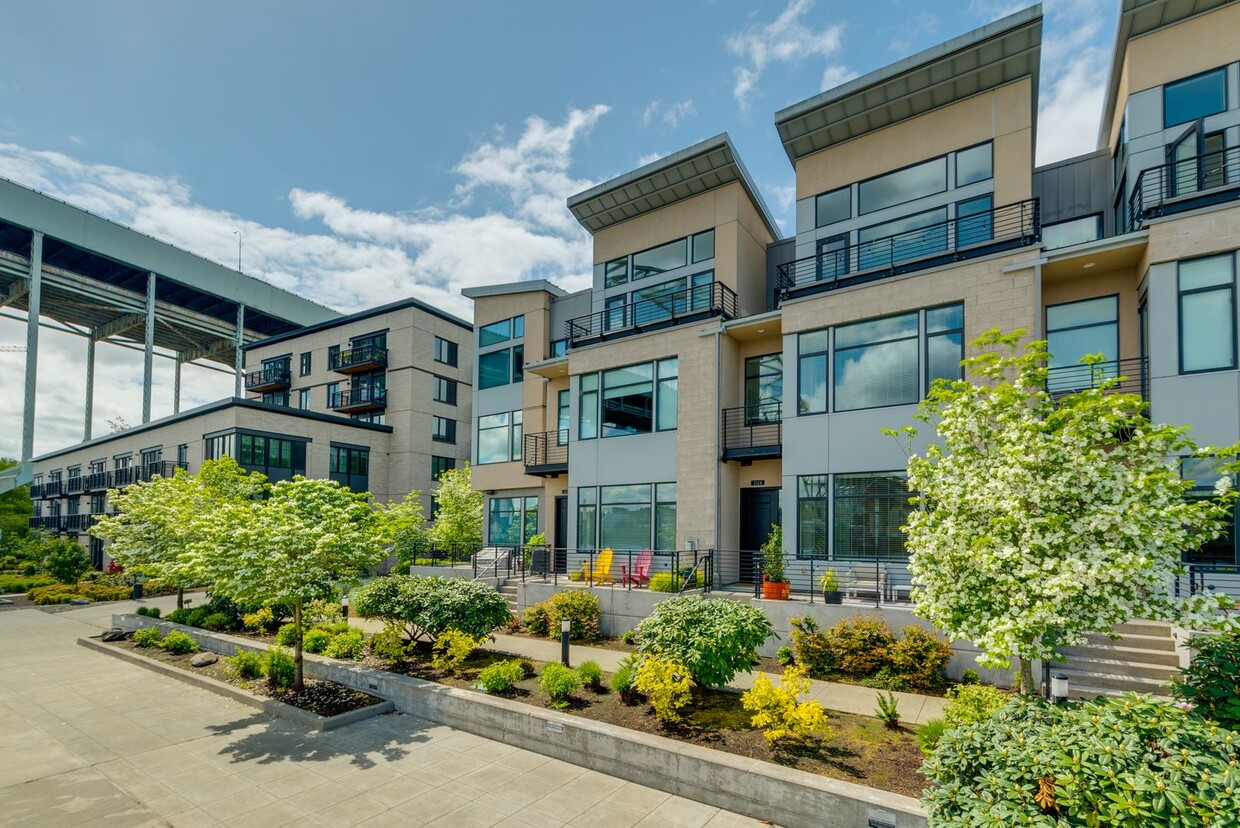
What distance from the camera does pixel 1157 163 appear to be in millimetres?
12891

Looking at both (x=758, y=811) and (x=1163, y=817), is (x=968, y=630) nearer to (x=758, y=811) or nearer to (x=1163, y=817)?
(x=1163, y=817)

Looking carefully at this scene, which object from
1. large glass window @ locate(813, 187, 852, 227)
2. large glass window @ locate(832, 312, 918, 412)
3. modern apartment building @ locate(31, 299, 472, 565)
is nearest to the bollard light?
large glass window @ locate(832, 312, 918, 412)

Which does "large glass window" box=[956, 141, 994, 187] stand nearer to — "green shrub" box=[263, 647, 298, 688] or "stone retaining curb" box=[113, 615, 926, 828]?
"stone retaining curb" box=[113, 615, 926, 828]

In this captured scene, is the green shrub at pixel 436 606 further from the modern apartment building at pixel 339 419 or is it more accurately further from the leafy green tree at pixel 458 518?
the modern apartment building at pixel 339 419

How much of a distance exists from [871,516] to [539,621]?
8.35m

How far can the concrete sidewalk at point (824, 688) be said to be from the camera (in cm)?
928

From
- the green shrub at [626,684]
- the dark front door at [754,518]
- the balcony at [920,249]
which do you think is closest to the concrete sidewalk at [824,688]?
the green shrub at [626,684]

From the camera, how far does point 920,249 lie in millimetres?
15727

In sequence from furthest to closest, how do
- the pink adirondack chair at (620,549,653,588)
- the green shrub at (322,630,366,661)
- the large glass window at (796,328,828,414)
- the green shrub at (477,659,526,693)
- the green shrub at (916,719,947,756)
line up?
the pink adirondack chair at (620,549,653,588) < the large glass window at (796,328,828,414) < the green shrub at (322,630,366,661) < the green shrub at (477,659,526,693) < the green shrub at (916,719,947,756)

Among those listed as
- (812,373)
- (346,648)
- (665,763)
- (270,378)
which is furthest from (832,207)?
(270,378)

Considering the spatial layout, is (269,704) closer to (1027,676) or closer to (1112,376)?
(1027,676)

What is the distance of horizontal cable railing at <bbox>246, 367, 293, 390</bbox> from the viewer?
41219mm

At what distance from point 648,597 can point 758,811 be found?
7688mm

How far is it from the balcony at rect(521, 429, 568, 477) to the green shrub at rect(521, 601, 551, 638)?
686cm
